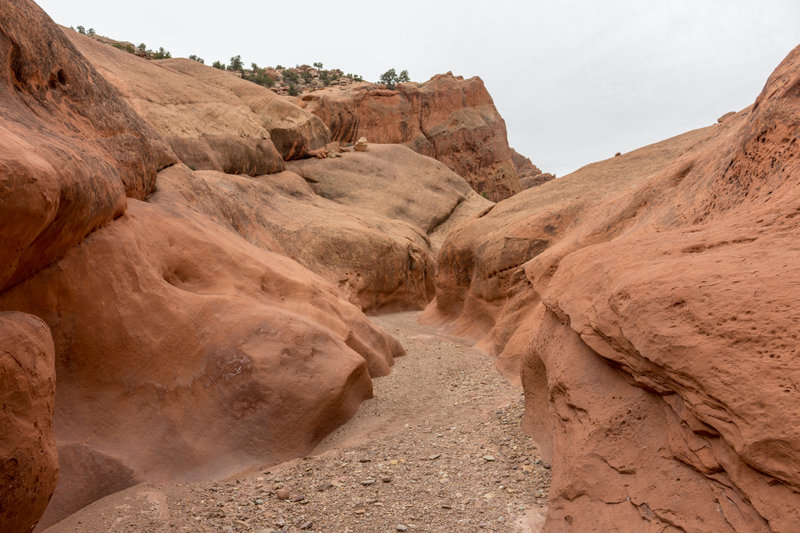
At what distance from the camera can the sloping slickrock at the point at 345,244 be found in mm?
13266

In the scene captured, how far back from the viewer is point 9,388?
2.71 metres

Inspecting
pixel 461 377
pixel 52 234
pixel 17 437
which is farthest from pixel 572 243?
pixel 17 437

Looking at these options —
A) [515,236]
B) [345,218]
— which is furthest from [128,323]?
[345,218]

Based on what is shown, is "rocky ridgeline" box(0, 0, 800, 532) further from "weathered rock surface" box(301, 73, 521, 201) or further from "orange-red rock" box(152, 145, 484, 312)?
"weathered rock surface" box(301, 73, 521, 201)

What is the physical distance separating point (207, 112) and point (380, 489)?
14678 mm

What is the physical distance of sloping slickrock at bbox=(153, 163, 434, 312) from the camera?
13.3m

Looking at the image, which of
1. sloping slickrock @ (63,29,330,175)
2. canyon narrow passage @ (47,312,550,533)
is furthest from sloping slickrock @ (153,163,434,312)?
canyon narrow passage @ (47,312,550,533)

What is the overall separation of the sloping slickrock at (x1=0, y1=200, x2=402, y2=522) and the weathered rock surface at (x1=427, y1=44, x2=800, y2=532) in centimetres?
187

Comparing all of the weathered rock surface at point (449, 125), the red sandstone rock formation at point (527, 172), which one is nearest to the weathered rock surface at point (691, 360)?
the weathered rock surface at point (449, 125)

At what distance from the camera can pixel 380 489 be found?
156 inches

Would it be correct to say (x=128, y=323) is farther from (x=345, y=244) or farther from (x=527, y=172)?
(x=527, y=172)

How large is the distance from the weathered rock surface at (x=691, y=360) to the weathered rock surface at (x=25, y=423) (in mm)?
2600

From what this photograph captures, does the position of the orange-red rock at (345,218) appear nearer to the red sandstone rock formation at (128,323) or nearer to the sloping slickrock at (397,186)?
the sloping slickrock at (397,186)

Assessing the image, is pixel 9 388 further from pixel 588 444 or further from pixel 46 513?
pixel 588 444
